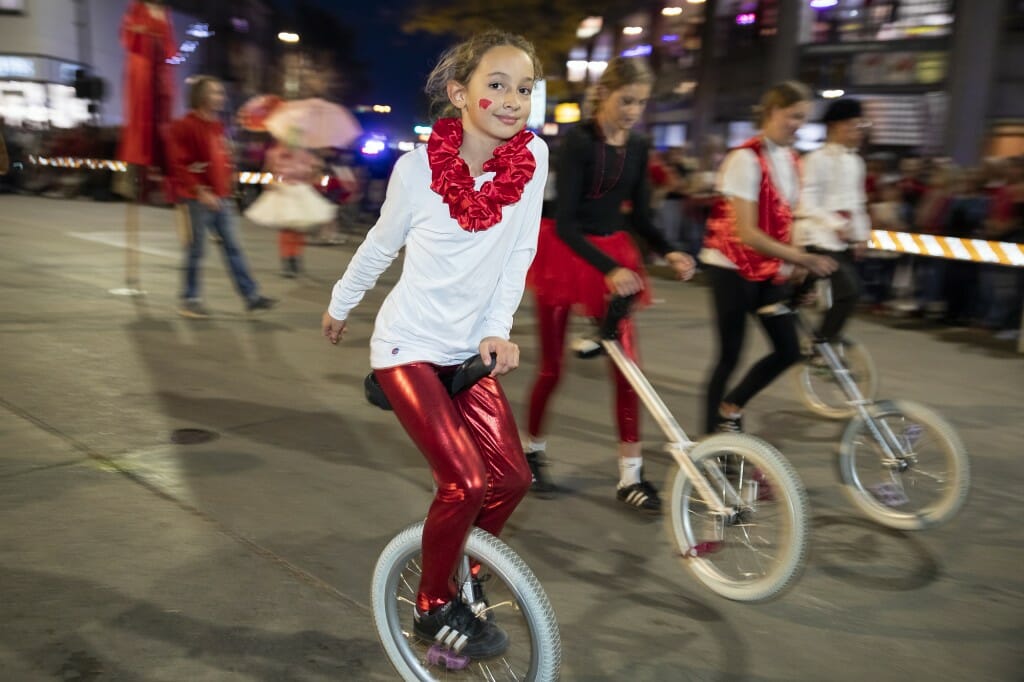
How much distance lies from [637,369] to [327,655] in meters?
1.71

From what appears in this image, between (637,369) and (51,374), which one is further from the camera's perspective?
(51,374)

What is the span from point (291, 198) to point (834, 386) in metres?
6.46

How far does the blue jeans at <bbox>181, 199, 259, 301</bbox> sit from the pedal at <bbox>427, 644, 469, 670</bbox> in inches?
251

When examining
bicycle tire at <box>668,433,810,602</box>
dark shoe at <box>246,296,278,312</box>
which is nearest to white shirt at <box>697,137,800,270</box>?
bicycle tire at <box>668,433,810,602</box>

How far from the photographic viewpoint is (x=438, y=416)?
8.82ft

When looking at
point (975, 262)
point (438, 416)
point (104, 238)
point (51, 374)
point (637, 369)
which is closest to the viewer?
point (438, 416)

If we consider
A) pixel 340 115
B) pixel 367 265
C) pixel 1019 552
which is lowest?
pixel 1019 552

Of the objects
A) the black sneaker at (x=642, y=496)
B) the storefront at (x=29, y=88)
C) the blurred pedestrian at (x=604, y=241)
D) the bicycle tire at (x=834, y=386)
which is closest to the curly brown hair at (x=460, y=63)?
the blurred pedestrian at (x=604, y=241)

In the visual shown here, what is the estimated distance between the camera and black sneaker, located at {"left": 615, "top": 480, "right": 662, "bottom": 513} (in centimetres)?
451

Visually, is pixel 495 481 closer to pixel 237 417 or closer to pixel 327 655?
pixel 327 655

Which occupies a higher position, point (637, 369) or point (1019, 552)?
point (637, 369)

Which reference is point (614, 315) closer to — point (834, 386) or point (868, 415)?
point (868, 415)

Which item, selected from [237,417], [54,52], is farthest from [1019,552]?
[54,52]

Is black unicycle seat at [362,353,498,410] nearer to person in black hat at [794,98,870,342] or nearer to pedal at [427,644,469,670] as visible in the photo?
pedal at [427,644,469,670]
